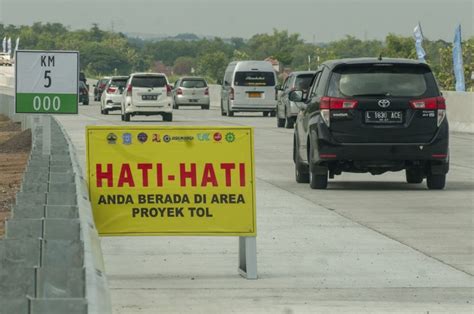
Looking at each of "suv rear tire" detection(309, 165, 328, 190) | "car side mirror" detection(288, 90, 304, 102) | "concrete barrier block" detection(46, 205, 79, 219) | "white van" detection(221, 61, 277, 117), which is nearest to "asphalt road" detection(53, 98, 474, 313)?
"suv rear tire" detection(309, 165, 328, 190)

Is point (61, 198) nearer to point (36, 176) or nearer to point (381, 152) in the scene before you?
point (36, 176)

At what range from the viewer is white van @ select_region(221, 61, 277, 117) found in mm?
57875

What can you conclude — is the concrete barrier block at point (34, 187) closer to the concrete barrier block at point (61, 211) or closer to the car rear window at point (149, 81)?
the concrete barrier block at point (61, 211)

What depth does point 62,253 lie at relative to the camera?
6.68m

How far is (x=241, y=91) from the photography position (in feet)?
191

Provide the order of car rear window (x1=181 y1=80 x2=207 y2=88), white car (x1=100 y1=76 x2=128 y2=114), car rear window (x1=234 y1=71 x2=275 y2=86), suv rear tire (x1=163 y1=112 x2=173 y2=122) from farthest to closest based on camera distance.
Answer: car rear window (x1=181 y1=80 x2=207 y2=88)
white car (x1=100 y1=76 x2=128 y2=114)
car rear window (x1=234 y1=71 x2=275 y2=86)
suv rear tire (x1=163 y1=112 x2=173 y2=122)

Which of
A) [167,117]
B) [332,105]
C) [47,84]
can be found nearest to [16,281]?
[47,84]

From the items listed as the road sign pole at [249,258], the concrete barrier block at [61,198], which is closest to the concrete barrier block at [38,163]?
the road sign pole at [249,258]

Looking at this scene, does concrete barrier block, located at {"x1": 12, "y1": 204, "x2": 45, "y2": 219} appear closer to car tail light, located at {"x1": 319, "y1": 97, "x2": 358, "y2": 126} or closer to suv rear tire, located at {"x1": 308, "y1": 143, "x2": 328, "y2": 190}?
car tail light, located at {"x1": 319, "y1": 97, "x2": 358, "y2": 126}

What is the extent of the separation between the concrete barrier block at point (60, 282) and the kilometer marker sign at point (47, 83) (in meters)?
12.2

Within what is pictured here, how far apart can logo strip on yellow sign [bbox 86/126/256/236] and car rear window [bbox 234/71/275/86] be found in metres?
46.7

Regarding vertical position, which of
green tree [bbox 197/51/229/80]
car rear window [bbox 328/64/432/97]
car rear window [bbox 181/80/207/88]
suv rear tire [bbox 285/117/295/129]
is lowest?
suv rear tire [bbox 285/117/295/129]

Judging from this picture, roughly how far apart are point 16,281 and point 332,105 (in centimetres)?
1402

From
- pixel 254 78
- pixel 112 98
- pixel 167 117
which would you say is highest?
pixel 254 78
